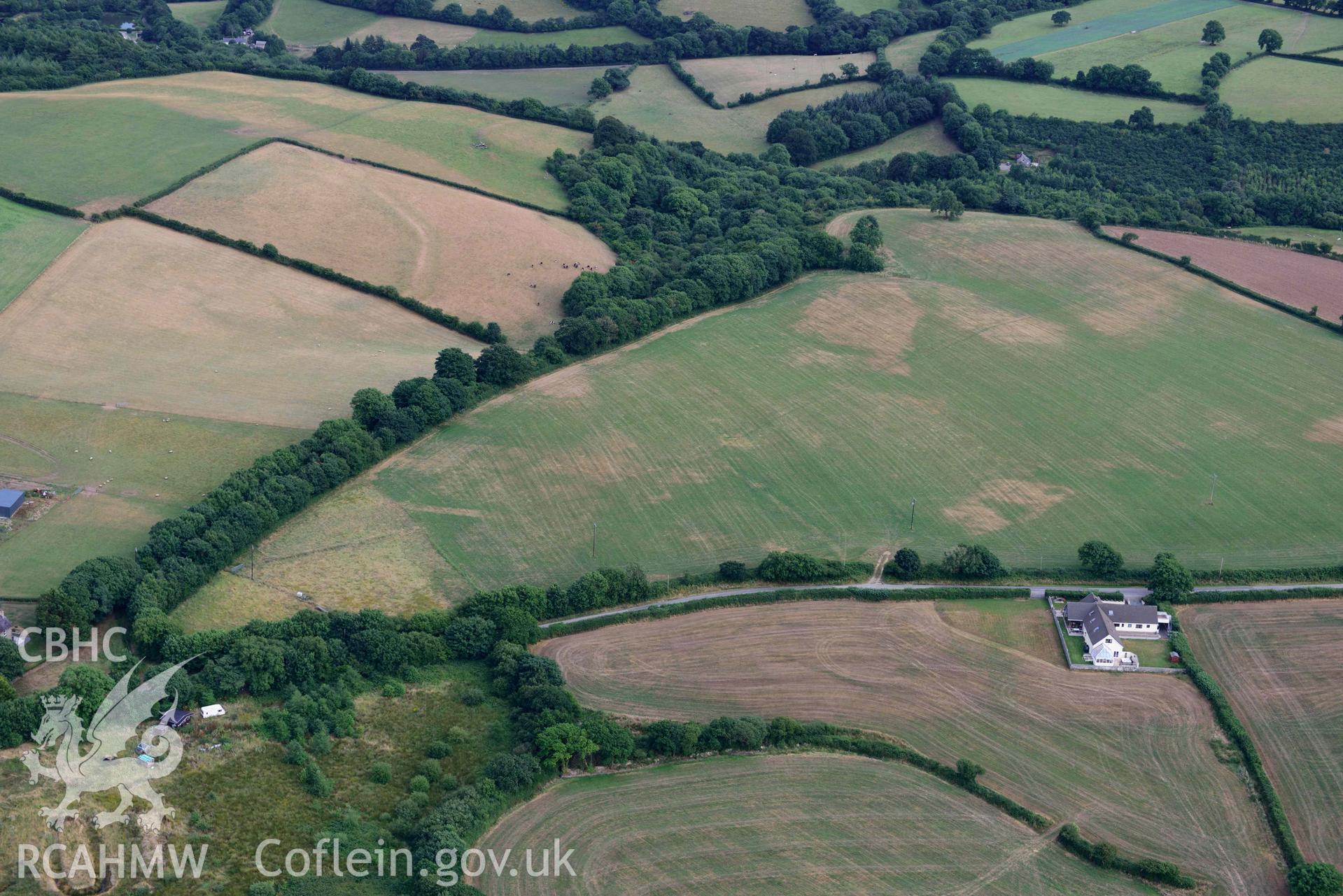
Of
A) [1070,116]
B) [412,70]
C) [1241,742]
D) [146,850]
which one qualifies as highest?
[412,70]

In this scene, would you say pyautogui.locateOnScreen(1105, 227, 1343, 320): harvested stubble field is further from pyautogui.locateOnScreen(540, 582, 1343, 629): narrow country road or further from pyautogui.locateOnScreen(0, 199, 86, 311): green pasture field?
pyautogui.locateOnScreen(0, 199, 86, 311): green pasture field

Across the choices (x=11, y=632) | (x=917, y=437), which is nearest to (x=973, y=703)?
(x=917, y=437)

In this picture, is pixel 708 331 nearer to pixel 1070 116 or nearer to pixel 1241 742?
pixel 1241 742

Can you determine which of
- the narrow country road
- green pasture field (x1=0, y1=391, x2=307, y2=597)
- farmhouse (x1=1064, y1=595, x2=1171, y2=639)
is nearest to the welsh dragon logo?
green pasture field (x1=0, y1=391, x2=307, y2=597)

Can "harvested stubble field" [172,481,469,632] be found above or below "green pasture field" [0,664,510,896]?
above

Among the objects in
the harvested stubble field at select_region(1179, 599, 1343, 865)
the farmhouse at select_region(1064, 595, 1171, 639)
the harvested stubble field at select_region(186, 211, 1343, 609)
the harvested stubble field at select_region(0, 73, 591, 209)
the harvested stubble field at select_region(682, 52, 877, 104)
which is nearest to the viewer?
the harvested stubble field at select_region(1179, 599, 1343, 865)

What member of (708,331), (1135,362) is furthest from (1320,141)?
(708,331)
